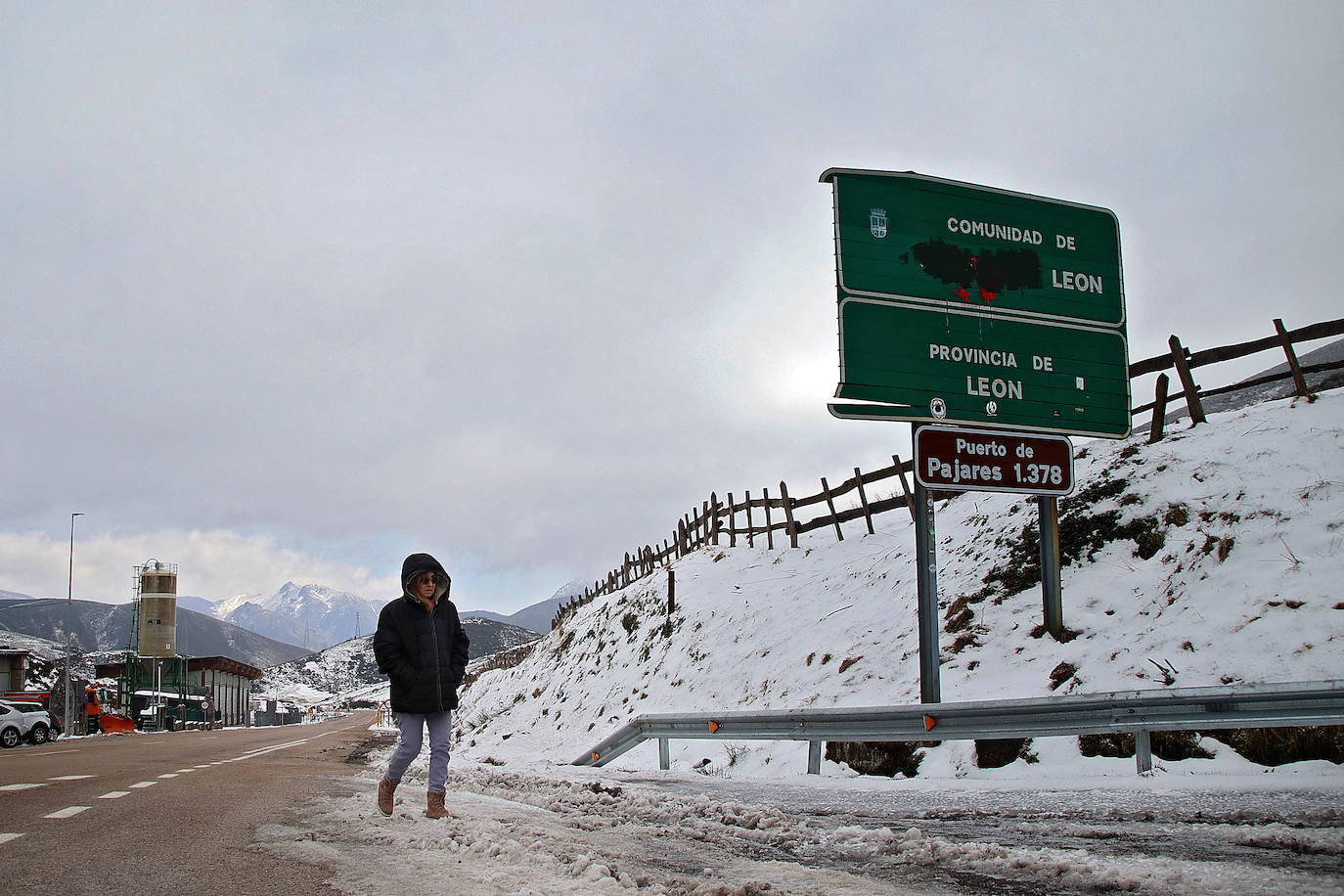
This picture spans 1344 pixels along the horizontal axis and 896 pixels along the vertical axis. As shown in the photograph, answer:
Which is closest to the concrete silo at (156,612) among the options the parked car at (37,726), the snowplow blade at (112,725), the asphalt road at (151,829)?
the snowplow blade at (112,725)

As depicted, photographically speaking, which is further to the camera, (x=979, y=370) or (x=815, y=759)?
(x=979, y=370)

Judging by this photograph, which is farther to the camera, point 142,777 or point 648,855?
point 142,777

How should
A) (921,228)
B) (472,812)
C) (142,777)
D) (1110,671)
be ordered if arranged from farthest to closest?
(921,228)
(142,777)
(1110,671)
(472,812)

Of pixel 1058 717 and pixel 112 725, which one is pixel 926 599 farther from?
pixel 112 725

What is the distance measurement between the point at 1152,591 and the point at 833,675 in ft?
17.8

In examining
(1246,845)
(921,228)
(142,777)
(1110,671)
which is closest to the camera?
(1246,845)

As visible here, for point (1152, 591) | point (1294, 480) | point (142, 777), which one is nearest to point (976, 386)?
point (1152, 591)

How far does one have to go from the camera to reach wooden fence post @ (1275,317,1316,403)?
1590 cm

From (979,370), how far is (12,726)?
29.3 metres

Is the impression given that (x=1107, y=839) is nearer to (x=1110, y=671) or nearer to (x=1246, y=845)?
(x=1246, y=845)

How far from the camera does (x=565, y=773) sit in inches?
489

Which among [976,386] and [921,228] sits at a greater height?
[921,228]

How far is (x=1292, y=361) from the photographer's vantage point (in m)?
16.0

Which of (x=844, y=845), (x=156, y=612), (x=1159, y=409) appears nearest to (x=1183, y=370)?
(x=1159, y=409)
